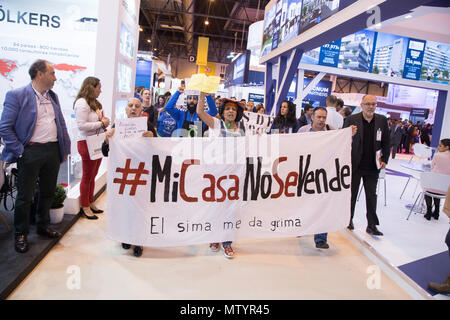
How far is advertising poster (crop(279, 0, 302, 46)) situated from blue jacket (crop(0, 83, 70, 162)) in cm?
540

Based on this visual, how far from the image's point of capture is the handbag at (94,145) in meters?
3.48

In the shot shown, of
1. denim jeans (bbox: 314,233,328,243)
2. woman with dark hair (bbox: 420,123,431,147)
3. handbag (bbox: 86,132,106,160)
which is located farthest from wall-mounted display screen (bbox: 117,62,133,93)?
woman with dark hair (bbox: 420,123,431,147)

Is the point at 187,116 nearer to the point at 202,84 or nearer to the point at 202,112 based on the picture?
the point at 202,112

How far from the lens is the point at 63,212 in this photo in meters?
3.62

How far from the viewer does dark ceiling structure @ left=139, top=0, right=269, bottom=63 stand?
52.7ft

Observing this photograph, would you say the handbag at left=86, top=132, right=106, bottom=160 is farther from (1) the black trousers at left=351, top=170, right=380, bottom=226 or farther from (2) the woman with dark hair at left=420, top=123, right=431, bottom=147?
(2) the woman with dark hair at left=420, top=123, right=431, bottom=147

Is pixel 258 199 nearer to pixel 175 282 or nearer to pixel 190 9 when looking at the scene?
pixel 175 282

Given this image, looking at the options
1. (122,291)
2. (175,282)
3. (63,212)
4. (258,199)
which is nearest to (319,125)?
(258,199)

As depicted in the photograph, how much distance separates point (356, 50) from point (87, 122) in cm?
994

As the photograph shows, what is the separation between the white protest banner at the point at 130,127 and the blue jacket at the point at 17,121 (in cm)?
66

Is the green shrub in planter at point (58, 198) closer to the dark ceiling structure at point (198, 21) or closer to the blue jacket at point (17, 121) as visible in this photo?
the blue jacket at point (17, 121)

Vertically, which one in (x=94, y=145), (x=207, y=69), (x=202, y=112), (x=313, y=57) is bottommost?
(x=94, y=145)

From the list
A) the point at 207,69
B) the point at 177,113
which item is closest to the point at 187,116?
the point at 177,113

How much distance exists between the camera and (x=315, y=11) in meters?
5.61
